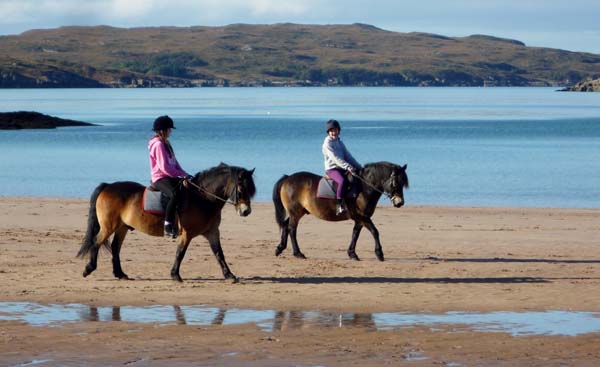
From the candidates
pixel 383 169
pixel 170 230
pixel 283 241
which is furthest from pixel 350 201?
pixel 170 230

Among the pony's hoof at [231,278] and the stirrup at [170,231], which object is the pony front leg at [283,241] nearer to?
the pony's hoof at [231,278]

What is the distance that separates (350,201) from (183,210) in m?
3.72

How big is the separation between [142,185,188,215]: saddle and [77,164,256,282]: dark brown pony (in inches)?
2.6

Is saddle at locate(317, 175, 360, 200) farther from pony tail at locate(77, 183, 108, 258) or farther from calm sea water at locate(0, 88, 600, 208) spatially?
calm sea water at locate(0, 88, 600, 208)

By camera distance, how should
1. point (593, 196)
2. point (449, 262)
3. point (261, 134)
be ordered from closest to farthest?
point (449, 262) → point (593, 196) → point (261, 134)

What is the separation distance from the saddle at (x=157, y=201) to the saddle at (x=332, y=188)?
3.55 m

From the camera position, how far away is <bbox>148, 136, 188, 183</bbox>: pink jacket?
13844mm

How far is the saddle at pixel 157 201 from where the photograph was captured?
14023mm

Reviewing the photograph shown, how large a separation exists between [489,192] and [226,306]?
2578 cm

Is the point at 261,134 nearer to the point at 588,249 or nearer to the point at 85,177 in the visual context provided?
the point at 85,177

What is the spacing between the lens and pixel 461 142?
6962 centimetres

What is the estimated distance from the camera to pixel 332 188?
1706cm

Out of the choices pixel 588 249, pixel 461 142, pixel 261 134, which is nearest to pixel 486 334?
pixel 588 249

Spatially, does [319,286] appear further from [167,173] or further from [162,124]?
[162,124]
